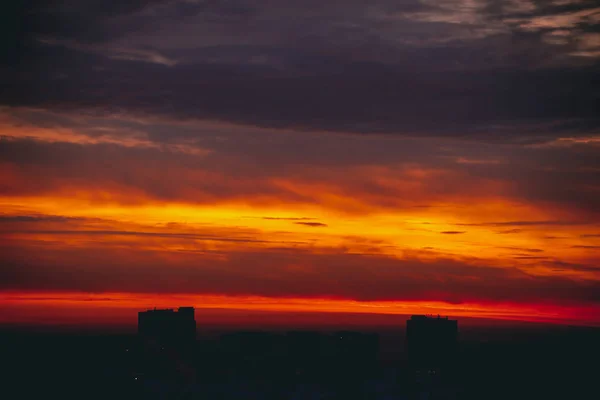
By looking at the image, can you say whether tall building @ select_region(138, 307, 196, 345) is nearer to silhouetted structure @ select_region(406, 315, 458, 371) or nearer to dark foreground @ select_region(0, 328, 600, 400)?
dark foreground @ select_region(0, 328, 600, 400)

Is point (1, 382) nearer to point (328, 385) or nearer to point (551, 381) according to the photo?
point (328, 385)

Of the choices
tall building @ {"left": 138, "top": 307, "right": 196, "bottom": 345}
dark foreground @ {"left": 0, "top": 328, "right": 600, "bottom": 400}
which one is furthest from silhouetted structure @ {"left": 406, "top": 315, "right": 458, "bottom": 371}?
tall building @ {"left": 138, "top": 307, "right": 196, "bottom": 345}

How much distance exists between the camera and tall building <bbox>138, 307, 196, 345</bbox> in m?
150

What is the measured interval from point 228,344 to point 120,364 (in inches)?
834

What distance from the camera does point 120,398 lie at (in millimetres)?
119125

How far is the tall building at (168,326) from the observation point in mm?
150375

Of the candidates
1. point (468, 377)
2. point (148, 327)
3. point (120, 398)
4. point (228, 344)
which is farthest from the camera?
point (468, 377)

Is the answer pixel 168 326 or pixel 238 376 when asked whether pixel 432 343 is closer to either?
pixel 238 376

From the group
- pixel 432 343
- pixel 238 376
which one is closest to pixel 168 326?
pixel 238 376

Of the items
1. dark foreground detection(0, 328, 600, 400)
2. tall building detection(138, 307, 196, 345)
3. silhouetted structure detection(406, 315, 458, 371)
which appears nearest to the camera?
dark foreground detection(0, 328, 600, 400)

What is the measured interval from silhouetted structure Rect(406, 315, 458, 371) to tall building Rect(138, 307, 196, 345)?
43.6 metres

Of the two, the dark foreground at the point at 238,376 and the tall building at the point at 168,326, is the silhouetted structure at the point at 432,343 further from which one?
the tall building at the point at 168,326

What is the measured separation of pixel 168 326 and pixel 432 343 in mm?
51691

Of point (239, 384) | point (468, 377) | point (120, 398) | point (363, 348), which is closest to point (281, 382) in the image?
point (239, 384)
